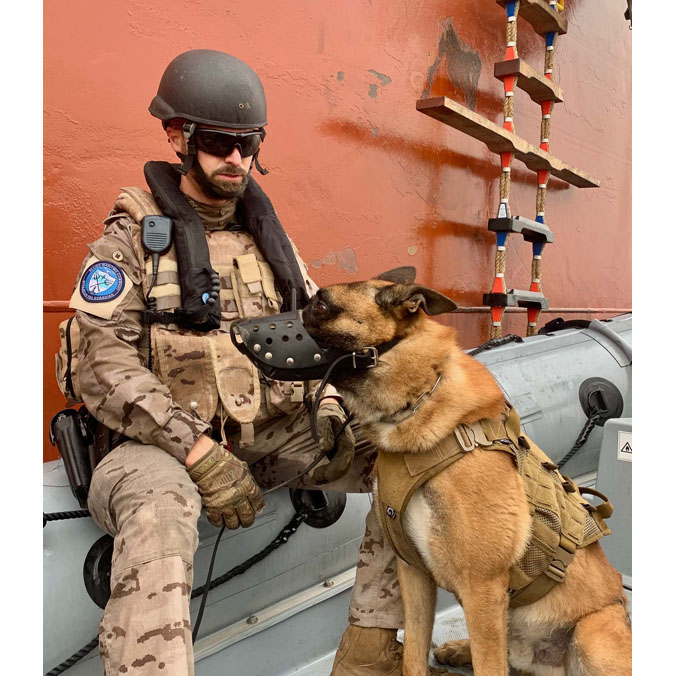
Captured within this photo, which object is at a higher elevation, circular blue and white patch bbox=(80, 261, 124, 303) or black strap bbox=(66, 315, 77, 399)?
circular blue and white patch bbox=(80, 261, 124, 303)

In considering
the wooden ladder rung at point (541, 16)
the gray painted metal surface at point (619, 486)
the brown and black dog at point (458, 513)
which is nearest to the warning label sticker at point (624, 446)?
the gray painted metal surface at point (619, 486)

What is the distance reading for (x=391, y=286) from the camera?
142cm

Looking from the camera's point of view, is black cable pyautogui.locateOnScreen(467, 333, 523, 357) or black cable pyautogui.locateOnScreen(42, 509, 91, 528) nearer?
black cable pyautogui.locateOnScreen(42, 509, 91, 528)

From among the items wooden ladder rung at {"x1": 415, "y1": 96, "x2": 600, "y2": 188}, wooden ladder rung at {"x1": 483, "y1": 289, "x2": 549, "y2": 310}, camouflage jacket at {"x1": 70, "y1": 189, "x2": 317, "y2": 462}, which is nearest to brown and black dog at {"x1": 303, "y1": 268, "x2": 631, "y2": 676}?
camouflage jacket at {"x1": 70, "y1": 189, "x2": 317, "y2": 462}

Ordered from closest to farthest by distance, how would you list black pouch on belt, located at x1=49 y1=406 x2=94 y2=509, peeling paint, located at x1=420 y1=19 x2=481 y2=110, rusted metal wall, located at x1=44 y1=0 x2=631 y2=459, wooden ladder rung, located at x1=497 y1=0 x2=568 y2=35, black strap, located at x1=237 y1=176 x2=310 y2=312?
black pouch on belt, located at x1=49 y1=406 x2=94 y2=509, black strap, located at x1=237 y1=176 x2=310 y2=312, rusted metal wall, located at x1=44 y1=0 x2=631 y2=459, peeling paint, located at x1=420 y1=19 x2=481 y2=110, wooden ladder rung, located at x1=497 y1=0 x2=568 y2=35

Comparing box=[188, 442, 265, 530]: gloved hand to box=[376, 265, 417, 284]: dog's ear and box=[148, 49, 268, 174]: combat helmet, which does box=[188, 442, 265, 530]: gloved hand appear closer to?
box=[376, 265, 417, 284]: dog's ear

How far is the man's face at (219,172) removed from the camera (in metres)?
1.76

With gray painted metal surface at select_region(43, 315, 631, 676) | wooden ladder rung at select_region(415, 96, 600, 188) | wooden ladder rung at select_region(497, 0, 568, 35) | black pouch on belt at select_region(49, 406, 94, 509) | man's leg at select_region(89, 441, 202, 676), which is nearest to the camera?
man's leg at select_region(89, 441, 202, 676)

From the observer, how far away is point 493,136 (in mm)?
3590

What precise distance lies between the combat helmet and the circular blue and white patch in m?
0.36

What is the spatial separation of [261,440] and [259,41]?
71.1 inches

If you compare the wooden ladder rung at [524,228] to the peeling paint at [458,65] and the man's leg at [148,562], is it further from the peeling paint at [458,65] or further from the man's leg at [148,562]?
the man's leg at [148,562]

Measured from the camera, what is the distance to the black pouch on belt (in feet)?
5.06

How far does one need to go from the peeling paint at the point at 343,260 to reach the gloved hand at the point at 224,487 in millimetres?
1658
